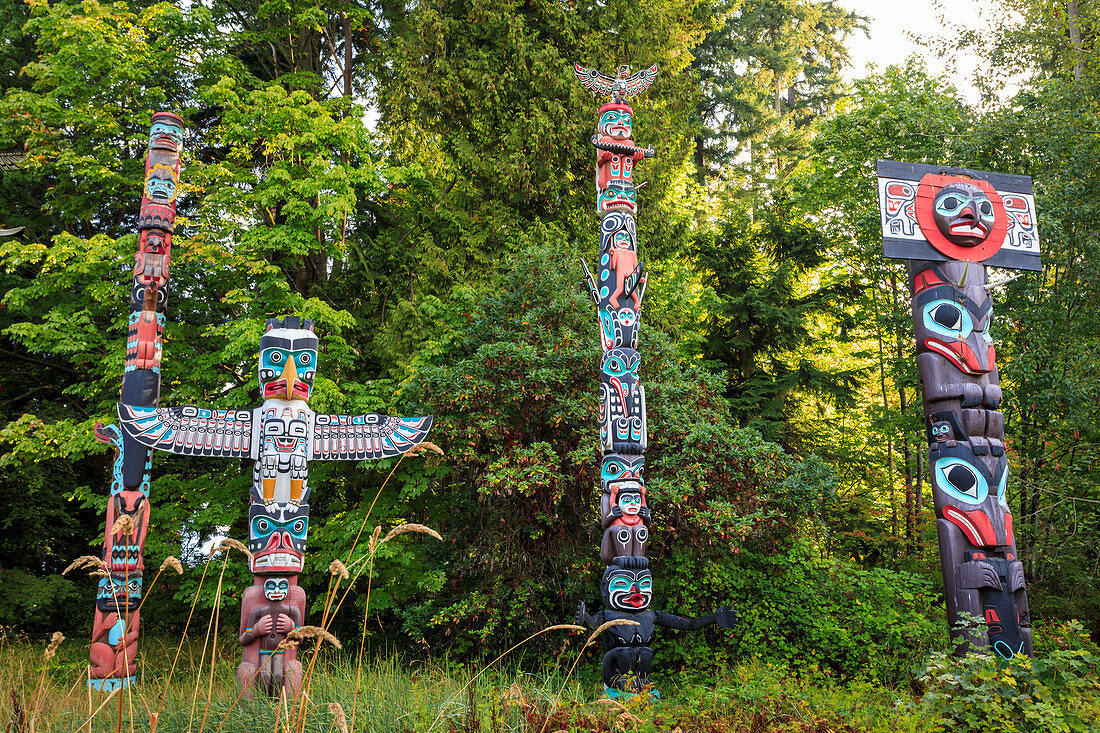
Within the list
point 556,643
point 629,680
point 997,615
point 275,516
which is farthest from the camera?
point 556,643

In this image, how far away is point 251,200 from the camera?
1080cm

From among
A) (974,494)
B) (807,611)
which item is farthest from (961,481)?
(807,611)

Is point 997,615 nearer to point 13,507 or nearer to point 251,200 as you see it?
point 251,200

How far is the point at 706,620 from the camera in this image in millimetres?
6023

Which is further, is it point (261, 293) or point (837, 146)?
point (837, 146)

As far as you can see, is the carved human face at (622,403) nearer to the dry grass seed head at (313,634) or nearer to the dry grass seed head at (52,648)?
the dry grass seed head at (313,634)

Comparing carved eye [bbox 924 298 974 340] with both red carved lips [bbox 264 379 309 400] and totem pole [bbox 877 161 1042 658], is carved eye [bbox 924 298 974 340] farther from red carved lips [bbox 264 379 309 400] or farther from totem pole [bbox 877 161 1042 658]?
red carved lips [bbox 264 379 309 400]

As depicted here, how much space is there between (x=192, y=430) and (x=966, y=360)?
23.8 ft

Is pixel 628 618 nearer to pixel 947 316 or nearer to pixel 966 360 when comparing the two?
pixel 966 360

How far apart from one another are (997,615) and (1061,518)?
239 inches

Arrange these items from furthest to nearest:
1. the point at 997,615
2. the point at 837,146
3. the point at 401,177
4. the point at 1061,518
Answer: the point at 837,146 < the point at 401,177 < the point at 1061,518 < the point at 997,615

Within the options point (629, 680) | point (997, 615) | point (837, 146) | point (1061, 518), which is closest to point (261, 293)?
point (629, 680)

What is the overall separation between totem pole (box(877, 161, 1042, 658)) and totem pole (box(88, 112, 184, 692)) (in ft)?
24.6

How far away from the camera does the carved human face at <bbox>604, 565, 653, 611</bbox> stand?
622 cm
